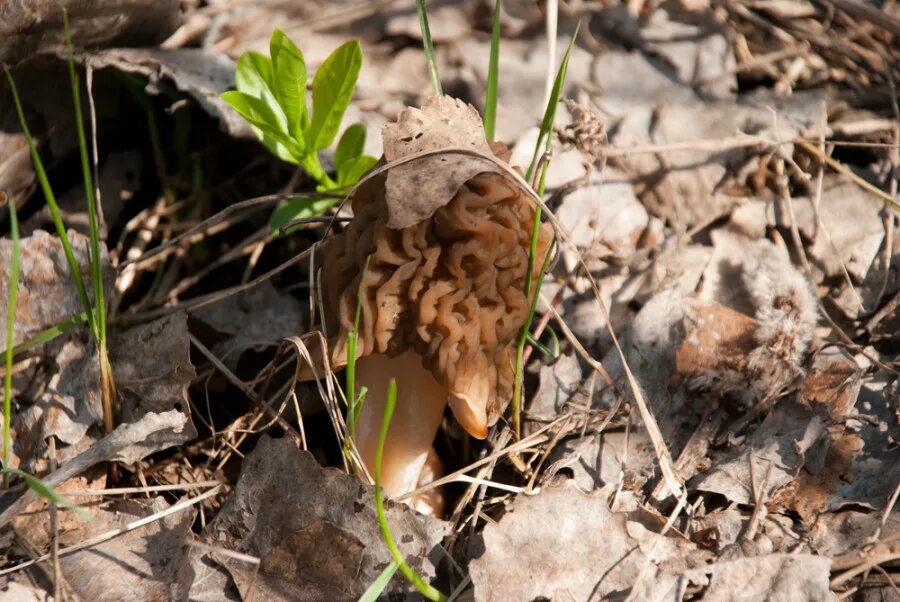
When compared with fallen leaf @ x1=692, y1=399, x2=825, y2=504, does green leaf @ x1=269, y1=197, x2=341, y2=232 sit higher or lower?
higher

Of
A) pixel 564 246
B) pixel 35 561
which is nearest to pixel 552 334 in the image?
pixel 564 246

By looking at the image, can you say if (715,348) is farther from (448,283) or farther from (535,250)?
(448,283)

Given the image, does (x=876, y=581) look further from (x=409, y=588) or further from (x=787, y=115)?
(x=787, y=115)

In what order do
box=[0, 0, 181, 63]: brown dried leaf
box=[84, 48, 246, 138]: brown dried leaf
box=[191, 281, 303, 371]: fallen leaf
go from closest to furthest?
1. box=[0, 0, 181, 63]: brown dried leaf
2. box=[191, 281, 303, 371]: fallen leaf
3. box=[84, 48, 246, 138]: brown dried leaf

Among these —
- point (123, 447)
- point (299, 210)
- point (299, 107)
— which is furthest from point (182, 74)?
point (123, 447)

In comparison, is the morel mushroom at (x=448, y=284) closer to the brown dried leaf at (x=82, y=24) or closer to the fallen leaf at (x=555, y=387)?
the fallen leaf at (x=555, y=387)

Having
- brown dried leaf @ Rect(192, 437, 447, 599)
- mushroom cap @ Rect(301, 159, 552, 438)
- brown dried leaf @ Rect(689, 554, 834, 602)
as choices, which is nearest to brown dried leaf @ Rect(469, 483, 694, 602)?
brown dried leaf @ Rect(689, 554, 834, 602)

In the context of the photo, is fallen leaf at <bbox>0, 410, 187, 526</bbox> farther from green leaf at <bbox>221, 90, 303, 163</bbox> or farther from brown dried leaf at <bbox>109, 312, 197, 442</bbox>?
green leaf at <bbox>221, 90, 303, 163</bbox>
